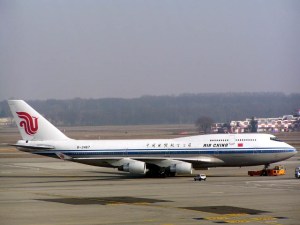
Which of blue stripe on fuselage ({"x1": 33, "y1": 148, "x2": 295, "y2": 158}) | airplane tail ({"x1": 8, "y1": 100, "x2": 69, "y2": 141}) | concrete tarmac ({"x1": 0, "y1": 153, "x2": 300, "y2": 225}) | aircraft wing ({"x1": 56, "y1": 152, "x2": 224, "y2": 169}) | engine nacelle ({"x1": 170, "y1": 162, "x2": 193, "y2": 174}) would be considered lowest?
concrete tarmac ({"x1": 0, "y1": 153, "x2": 300, "y2": 225})

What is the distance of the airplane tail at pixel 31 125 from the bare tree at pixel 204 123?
76.3 m

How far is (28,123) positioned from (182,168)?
1500cm

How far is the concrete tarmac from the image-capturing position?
32.0 m

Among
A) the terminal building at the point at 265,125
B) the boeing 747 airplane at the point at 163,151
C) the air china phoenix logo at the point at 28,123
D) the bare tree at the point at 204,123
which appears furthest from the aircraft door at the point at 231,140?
the terminal building at the point at 265,125

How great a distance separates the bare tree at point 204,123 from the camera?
142 m

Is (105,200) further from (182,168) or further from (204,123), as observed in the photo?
(204,123)

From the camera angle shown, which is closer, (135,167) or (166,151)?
(135,167)

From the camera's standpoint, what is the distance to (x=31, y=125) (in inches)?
2653

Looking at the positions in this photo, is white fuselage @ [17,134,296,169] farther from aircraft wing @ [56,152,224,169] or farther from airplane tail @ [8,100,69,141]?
airplane tail @ [8,100,69,141]

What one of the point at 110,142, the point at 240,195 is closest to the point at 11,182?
the point at 110,142

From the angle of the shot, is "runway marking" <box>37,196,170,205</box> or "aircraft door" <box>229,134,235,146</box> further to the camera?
"aircraft door" <box>229,134,235,146</box>

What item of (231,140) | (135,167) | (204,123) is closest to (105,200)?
(135,167)

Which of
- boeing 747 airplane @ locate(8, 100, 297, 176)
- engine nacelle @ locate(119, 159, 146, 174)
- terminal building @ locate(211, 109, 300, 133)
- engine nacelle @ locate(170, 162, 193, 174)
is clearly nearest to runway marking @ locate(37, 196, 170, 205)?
engine nacelle @ locate(119, 159, 146, 174)

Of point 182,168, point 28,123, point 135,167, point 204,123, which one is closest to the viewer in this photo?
point 182,168
